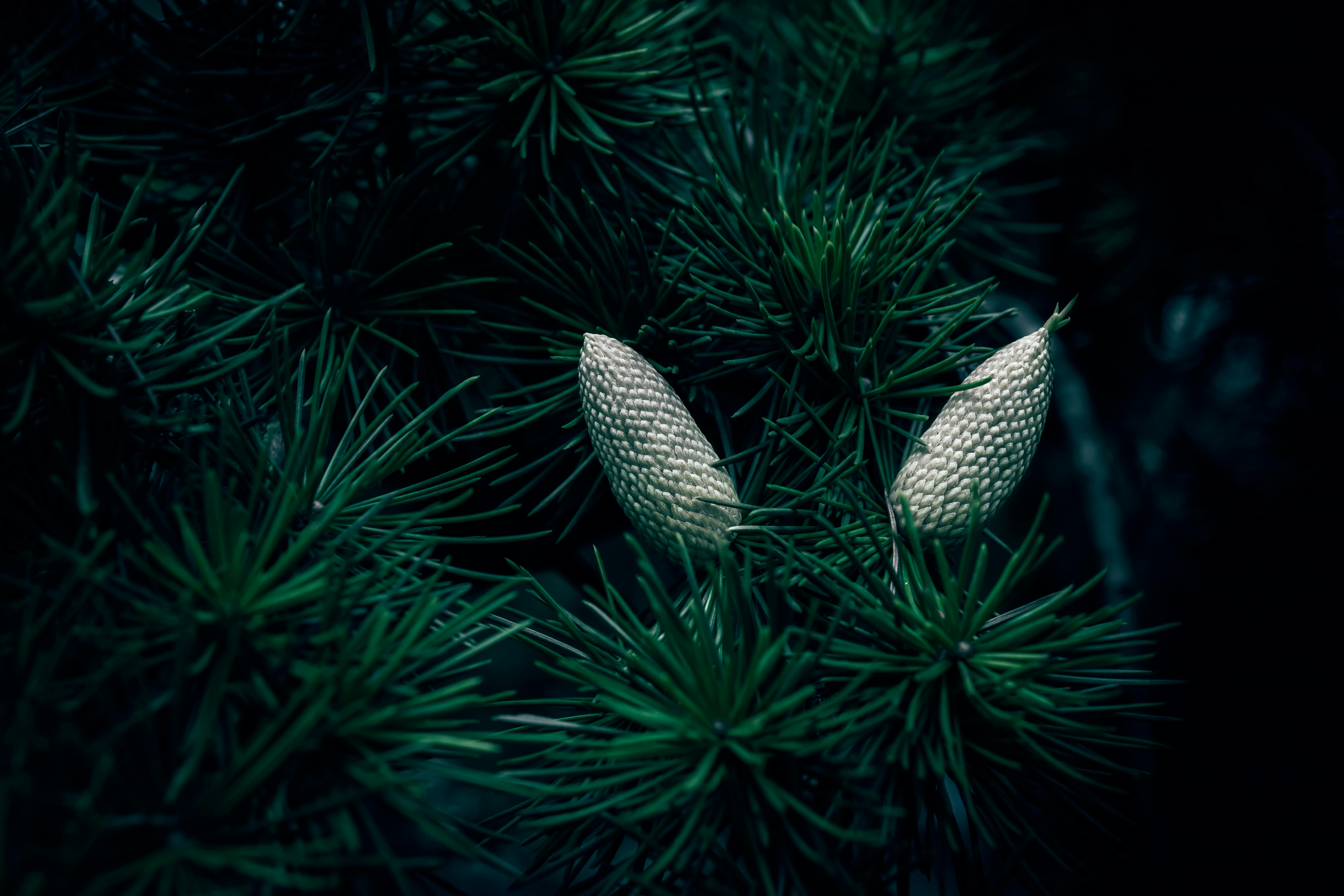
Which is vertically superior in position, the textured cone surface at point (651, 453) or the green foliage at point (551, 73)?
the green foliage at point (551, 73)

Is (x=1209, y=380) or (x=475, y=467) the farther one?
(x=1209, y=380)

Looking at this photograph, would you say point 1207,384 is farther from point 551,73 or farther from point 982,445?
point 551,73

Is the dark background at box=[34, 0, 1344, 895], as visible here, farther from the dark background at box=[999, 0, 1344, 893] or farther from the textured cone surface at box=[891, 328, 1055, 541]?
the textured cone surface at box=[891, 328, 1055, 541]

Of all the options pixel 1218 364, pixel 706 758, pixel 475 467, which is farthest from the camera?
pixel 1218 364

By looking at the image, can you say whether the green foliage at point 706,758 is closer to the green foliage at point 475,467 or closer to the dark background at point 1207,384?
the green foliage at point 475,467

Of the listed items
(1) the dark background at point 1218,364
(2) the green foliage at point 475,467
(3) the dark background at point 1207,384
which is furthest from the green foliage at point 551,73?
(1) the dark background at point 1218,364

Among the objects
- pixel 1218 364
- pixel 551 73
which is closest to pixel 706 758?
pixel 551 73

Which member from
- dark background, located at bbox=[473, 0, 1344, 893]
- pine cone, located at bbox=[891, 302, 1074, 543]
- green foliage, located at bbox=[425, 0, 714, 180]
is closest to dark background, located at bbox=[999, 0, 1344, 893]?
dark background, located at bbox=[473, 0, 1344, 893]
